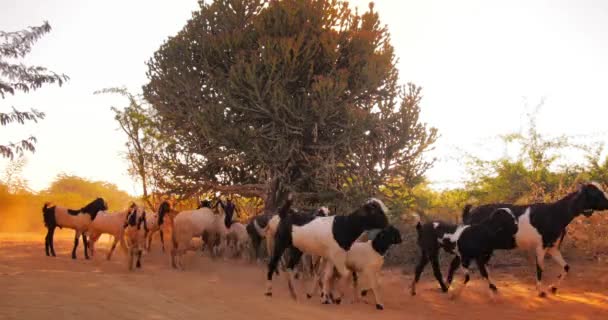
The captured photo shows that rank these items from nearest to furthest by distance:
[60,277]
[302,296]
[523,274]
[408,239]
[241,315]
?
[241,315] < [60,277] < [302,296] < [523,274] < [408,239]

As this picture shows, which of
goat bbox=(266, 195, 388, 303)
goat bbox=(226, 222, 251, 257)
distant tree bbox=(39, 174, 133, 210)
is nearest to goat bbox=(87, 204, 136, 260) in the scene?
goat bbox=(226, 222, 251, 257)

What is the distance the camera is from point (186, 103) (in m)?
18.1

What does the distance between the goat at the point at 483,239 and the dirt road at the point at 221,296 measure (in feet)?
2.25

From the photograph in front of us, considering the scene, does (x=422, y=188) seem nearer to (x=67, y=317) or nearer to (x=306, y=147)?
(x=306, y=147)

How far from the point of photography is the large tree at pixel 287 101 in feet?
56.0

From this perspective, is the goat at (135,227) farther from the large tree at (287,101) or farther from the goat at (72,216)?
the large tree at (287,101)

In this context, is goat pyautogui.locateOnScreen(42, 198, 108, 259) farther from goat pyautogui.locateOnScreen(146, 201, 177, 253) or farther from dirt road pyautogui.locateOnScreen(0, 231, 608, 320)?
goat pyautogui.locateOnScreen(146, 201, 177, 253)

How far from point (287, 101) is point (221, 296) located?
30.4 ft

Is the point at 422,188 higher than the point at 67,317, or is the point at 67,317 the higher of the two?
the point at 422,188

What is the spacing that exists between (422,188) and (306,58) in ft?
46.5

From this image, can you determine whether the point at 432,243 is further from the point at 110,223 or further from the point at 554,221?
the point at 110,223

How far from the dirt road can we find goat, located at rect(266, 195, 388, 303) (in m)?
0.76

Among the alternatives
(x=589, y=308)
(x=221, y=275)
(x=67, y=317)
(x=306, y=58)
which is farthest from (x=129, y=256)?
(x=589, y=308)

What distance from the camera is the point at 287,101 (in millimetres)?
17094
